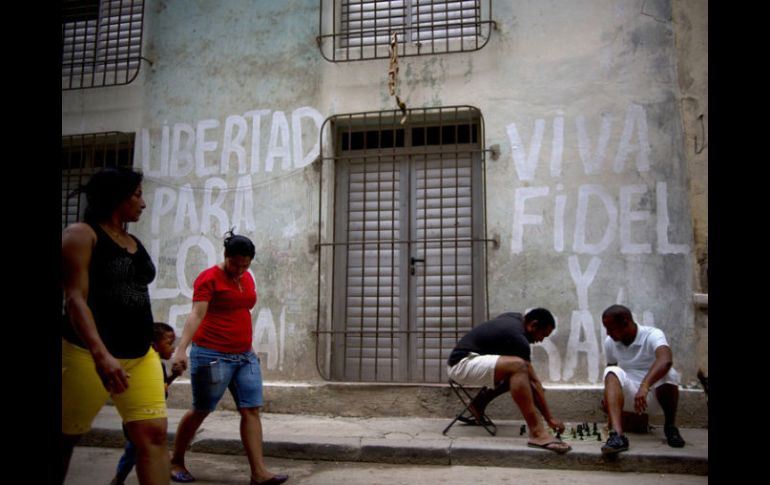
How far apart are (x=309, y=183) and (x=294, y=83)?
3.72ft

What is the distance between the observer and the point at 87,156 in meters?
8.20

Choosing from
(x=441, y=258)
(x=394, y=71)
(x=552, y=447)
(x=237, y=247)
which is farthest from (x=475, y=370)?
(x=394, y=71)

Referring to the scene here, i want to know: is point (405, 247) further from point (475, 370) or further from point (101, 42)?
point (101, 42)

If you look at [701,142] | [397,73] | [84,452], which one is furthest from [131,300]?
[701,142]

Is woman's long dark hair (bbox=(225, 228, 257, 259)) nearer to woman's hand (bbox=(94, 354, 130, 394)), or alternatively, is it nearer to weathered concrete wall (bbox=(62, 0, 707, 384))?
woman's hand (bbox=(94, 354, 130, 394))

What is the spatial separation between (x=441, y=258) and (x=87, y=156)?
4.44m

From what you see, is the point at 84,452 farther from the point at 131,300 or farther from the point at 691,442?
the point at 691,442

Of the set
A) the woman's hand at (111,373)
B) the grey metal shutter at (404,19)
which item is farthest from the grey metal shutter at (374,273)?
the woman's hand at (111,373)

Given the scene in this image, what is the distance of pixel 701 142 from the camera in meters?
6.42

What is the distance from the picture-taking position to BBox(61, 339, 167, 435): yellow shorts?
2.85 metres

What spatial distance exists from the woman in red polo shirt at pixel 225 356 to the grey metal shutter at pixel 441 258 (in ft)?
8.86

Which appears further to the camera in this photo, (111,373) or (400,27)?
(400,27)

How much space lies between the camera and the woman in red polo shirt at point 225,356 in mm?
4301

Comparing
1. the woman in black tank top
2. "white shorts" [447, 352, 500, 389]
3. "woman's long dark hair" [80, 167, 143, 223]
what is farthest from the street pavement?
"woman's long dark hair" [80, 167, 143, 223]
